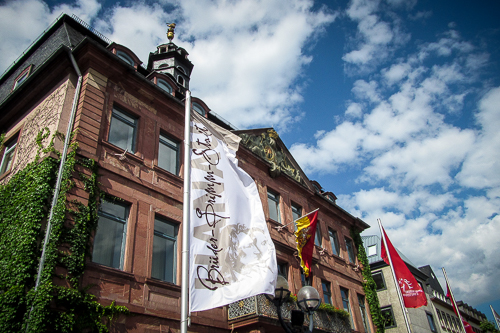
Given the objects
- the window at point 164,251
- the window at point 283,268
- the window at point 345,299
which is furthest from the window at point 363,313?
the window at point 164,251

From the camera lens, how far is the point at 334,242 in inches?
977

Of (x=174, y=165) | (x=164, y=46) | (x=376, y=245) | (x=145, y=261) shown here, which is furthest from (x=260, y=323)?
(x=376, y=245)

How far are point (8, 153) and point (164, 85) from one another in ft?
21.5

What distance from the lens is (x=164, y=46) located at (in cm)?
2389

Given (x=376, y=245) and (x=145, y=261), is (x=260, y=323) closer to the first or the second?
(x=145, y=261)

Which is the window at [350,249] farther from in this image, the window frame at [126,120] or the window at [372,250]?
the window frame at [126,120]

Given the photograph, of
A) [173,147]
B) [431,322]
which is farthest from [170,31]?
[431,322]

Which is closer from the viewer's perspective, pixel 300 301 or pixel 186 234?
pixel 186 234

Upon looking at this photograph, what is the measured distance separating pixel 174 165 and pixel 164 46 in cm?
1118

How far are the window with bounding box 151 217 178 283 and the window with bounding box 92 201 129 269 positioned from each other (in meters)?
1.20

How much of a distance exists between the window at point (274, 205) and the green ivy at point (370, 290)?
26.5 ft

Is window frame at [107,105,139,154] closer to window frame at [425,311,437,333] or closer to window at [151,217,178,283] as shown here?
window at [151,217,178,283]

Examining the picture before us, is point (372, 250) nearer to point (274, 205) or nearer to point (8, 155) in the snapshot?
point (274, 205)

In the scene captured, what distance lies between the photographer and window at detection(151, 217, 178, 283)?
41.9 ft
